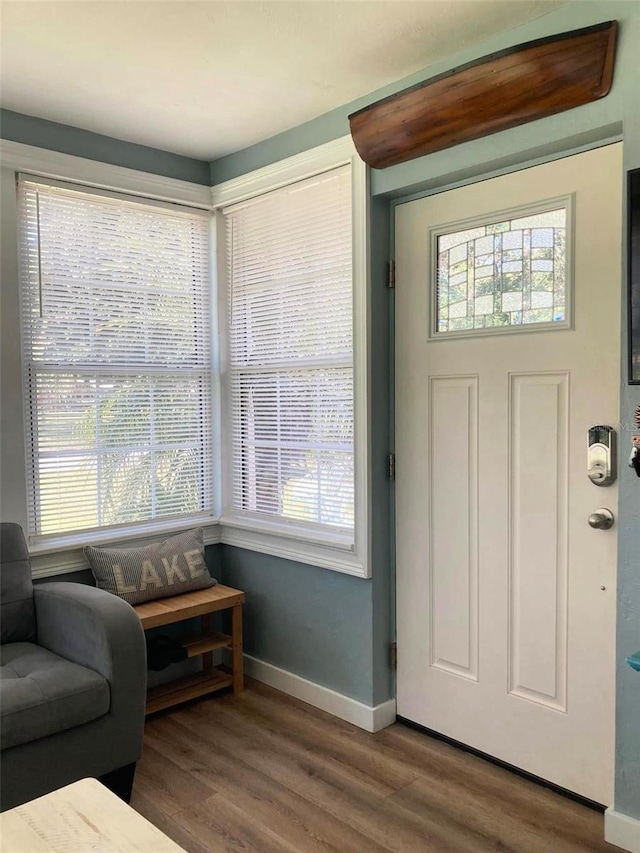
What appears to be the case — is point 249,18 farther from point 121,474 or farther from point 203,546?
point 203,546

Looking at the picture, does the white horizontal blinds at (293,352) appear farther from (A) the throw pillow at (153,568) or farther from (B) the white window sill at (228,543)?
(A) the throw pillow at (153,568)

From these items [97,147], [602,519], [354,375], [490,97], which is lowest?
[602,519]

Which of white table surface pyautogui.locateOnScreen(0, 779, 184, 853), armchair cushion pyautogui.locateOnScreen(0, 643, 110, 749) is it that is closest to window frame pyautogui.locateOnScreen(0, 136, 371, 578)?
armchair cushion pyautogui.locateOnScreen(0, 643, 110, 749)

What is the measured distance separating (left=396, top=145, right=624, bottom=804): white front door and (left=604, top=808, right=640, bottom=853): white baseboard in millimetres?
132

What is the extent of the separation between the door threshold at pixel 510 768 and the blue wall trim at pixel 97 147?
2.58 m

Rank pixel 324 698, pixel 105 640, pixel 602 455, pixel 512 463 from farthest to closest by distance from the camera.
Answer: pixel 324 698 < pixel 512 463 < pixel 105 640 < pixel 602 455

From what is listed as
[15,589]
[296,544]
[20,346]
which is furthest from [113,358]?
[296,544]

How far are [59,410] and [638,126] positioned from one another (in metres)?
2.28

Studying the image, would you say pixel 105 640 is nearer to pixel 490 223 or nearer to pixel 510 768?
pixel 510 768

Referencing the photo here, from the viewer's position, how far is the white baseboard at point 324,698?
266cm

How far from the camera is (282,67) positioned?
229 centimetres

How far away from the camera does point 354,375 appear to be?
2.65 metres

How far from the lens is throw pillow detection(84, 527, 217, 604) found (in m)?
2.78

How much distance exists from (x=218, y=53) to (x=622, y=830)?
2655mm
